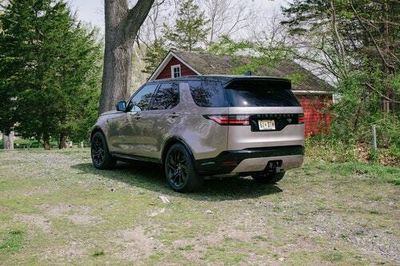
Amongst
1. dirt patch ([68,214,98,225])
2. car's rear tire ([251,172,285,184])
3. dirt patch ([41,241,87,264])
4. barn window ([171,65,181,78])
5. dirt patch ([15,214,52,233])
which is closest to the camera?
dirt patch ([41,241,87,264])

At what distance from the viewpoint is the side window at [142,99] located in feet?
26.4

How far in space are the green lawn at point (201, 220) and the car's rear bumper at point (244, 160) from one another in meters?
0.48

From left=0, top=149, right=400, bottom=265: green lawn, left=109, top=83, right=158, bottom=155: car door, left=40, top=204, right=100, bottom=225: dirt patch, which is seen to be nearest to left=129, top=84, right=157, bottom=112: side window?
left=109, top=83, right=158, bottom=155: car door

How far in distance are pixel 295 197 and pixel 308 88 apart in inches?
725

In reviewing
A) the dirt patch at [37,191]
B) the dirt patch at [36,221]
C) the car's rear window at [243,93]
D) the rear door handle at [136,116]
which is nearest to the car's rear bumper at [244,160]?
the car's rear window at [243,93]

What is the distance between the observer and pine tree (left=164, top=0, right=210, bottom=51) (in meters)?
46.5

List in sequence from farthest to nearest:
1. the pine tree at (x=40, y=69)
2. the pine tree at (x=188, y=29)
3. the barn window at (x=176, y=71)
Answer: the pine tree at (x=188, y=29)
the pine tree at (x=40, y=69)
the barn window at (x=176, y=71)

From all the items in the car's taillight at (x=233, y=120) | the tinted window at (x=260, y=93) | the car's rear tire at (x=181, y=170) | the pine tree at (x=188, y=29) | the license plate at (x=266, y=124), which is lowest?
the car's rear tire at (x=181, y=170)

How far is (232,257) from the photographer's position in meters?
4.14

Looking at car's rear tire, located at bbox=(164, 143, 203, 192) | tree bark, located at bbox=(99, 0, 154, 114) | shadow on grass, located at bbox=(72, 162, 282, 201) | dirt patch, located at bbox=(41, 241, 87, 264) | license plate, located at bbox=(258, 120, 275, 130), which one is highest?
tree bark, located at bbox=(99, 0, 154, 114)

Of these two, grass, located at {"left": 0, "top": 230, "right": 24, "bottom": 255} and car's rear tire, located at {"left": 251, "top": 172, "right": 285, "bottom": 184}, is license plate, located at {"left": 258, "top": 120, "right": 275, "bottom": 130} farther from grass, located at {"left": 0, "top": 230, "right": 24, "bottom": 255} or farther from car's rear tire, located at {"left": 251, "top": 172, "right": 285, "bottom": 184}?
grass, located at {"left": 0, "top": 230, "right": 24, "bottom": 255}

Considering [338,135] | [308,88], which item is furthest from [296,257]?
[308,88]

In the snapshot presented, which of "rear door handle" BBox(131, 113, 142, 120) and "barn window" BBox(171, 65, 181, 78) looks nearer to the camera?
"rear door handle" BBox(131, 113, 142, 120)

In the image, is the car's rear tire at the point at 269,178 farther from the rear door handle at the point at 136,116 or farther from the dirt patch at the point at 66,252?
the dirt patch at the point at 66,252
